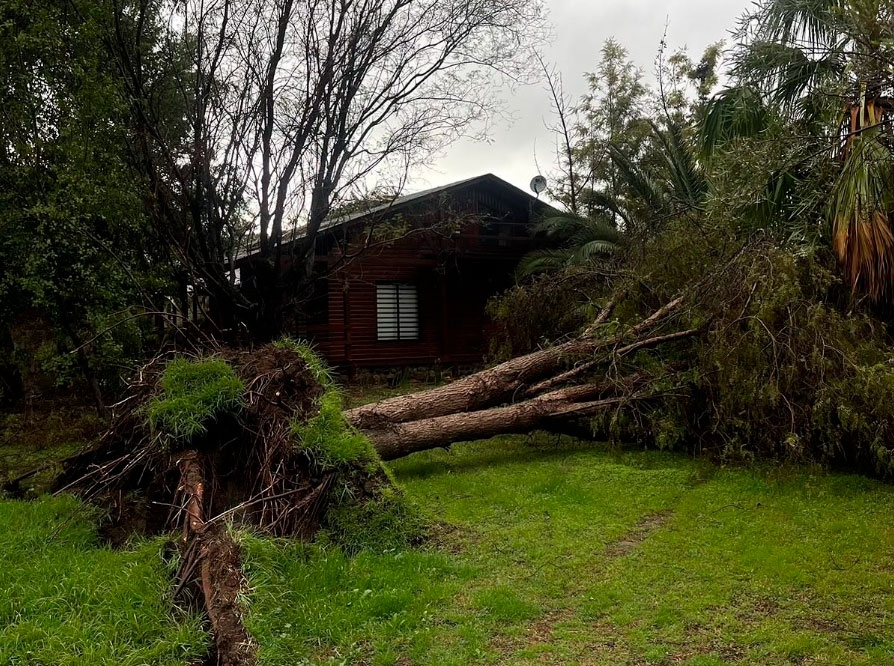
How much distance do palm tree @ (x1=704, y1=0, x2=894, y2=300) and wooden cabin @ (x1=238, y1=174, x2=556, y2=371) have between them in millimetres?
7236

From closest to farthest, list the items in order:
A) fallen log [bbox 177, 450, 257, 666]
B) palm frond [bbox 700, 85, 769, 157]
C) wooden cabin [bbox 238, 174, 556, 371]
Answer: fallen log [bbox 177, 450, 257, 666], palm frond [bbox 700, 85, 769, 157], wooden cabin [bbox 238, 174, 556, 371]

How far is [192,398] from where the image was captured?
16.7ft

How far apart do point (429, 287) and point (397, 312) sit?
1.08m

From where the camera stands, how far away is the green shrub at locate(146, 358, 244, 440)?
16.3 ft

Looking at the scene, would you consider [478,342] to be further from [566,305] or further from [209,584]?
[209,584]

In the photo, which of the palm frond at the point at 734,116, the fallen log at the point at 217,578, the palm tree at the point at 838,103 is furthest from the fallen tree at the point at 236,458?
the palm frond at the point at 734,116

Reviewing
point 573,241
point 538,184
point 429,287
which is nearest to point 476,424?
point 573,241

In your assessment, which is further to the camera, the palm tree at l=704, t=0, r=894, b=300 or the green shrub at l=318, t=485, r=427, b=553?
the palm tree at l=704, t=0, r=894, b=300

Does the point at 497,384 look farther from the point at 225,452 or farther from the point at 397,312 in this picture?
the point at 397,312

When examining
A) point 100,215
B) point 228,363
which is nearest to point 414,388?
point 100,215

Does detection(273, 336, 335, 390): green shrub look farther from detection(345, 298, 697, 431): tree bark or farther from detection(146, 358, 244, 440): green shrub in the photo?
detection(345, 298, 697, 431): tree bark

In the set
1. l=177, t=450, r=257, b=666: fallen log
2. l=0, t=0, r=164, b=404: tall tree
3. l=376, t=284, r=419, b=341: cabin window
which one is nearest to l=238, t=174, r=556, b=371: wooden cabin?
l=376, t=284, r=419, b=341: cabin window

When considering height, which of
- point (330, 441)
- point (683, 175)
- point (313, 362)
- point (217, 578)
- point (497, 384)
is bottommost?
point (217, 578)

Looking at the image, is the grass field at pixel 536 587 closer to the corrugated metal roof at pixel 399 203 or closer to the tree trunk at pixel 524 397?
the tree trunk at pixel 524 397
